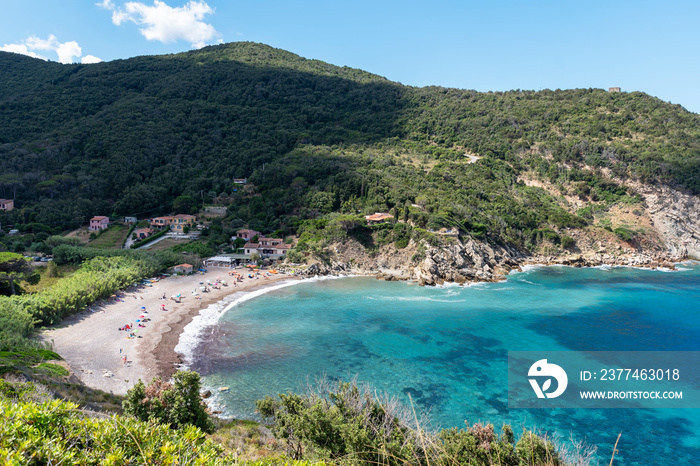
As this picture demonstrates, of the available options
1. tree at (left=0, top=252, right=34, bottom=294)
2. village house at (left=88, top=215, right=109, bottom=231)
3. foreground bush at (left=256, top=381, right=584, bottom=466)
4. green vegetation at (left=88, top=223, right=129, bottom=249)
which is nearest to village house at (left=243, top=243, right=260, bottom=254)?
green vegetation at (left=88, top=223, right=129, bottom=249)

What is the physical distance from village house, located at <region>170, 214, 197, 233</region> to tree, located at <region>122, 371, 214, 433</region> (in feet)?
144

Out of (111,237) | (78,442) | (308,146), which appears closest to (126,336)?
(78,442)

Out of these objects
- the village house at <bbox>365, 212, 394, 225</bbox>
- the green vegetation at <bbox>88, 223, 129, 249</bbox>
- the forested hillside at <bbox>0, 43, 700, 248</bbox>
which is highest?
the forested hillside at <bbox>0, 43, 700, 248</bbox>

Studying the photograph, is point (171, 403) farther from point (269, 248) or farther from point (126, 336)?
point (269, 248)

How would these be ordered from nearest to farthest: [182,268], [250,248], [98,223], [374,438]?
[374,438]
[182,268]
[250,248]
[98,223]

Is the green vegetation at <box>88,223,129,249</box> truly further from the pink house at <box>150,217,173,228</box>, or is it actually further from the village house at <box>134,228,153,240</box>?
the pink house at <box>150,217,173,228</box>

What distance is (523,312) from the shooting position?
103 feet

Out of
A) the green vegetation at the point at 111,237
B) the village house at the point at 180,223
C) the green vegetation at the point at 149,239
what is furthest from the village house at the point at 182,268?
the village house at the point at 180,223

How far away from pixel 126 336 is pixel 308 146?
2328 inches

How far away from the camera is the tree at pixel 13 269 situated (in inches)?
1067

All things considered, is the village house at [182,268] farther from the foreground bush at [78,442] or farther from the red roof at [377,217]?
the foreground bush at [78,442]

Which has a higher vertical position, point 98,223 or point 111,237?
point 98,223

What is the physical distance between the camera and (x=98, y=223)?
2046 inches

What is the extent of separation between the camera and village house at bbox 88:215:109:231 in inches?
2037
